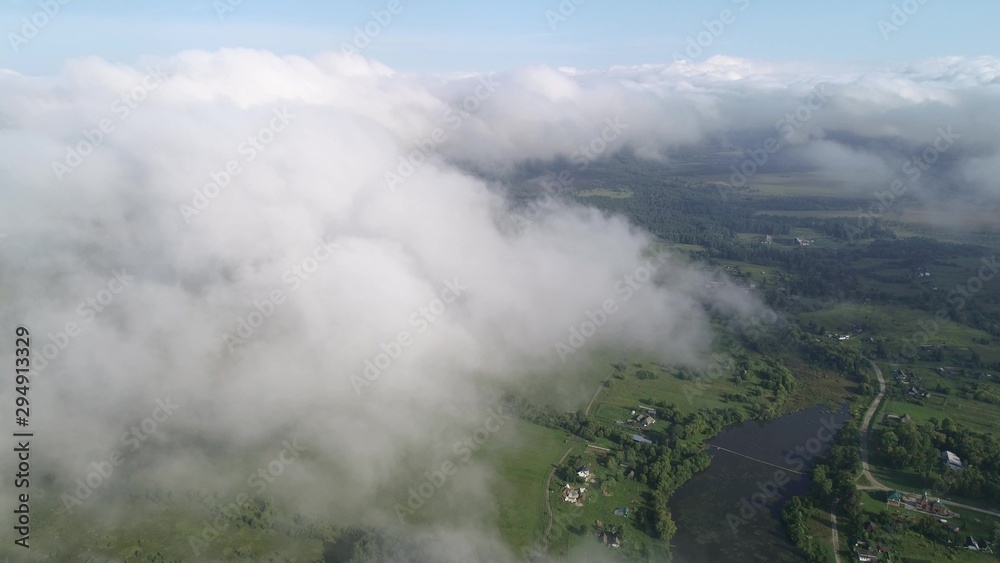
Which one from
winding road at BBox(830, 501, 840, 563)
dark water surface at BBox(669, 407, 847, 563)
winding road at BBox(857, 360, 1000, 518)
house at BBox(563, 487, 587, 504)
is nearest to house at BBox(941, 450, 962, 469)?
winding road at BBox(857, 360, 1000, 518)

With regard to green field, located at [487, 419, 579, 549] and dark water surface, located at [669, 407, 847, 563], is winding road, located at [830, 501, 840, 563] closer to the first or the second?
dark water surface, located at [669, 407, 847, 563]

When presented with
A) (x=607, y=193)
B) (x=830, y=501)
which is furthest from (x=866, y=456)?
(x=607, y=193)

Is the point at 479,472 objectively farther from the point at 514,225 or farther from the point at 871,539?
the point at 514,225

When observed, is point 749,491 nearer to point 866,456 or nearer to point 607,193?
point 866,456

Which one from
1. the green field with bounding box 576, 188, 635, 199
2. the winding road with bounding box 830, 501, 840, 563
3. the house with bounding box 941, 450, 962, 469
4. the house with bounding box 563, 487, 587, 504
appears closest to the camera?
the winding road with bounding box 830, 501, 840, 563

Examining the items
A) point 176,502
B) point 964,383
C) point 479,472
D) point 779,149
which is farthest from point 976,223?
point 176,502

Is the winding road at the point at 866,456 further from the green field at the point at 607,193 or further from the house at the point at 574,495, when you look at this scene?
the green field at the point at 607,193
